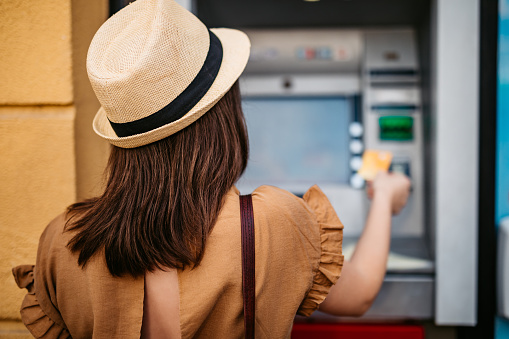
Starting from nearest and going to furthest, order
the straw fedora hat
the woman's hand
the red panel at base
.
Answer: the straw fedora hat, the woman's hand, the red panel at base

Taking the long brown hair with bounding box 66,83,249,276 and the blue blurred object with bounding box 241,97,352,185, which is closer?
the long brown hair with bounding box 66,83,249,276

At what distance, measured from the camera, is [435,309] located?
1621mm

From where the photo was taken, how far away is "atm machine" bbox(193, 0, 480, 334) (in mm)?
1573

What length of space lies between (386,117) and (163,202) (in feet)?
4.74

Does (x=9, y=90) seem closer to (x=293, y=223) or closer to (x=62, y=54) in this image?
(x=62, y=54)

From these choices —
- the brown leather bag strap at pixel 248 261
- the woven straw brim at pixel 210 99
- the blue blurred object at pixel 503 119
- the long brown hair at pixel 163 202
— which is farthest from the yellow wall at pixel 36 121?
Result: the blue blurred object at pixel 503 119

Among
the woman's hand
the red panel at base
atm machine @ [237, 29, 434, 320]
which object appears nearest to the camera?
the woman's hand

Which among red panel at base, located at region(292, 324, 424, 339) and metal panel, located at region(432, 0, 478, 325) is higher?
metal panel, located at region(432, 0, 478, 325)

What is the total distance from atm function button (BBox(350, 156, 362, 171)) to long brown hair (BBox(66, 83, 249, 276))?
4.18ft

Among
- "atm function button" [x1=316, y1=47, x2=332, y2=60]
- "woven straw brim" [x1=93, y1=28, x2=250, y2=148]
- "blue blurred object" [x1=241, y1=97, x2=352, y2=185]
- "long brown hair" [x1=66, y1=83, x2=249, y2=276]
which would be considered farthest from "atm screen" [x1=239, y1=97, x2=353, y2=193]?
"long brown hair" [x1=66, y1=83, x2=249, y2=276]

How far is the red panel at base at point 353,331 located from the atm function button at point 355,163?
0.77m

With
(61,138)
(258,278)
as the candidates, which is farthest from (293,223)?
(61,138)

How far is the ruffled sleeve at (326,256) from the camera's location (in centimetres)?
97

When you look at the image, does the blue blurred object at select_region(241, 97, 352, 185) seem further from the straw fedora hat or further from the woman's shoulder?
the straw fedora hat
